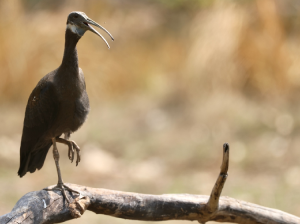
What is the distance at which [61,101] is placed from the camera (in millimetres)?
2512

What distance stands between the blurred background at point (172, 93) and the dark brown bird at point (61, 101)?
259 cm

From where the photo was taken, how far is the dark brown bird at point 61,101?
2.43 m


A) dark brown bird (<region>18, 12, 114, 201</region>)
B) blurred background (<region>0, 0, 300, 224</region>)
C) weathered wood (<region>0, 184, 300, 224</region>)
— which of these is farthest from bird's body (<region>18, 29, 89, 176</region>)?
blurred background (<region>0, 0, 300, 224</region>)

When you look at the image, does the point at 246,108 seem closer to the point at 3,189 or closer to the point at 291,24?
the point at 291,24

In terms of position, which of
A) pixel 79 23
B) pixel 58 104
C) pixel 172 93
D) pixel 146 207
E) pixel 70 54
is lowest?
pixel 146 207

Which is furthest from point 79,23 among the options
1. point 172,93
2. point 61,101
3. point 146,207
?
point 172,93

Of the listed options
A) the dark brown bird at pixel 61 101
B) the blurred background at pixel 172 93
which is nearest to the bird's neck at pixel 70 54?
the dark brown bird at pixel 61 101

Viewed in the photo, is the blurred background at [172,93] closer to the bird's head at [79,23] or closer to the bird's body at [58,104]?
the bird's body at [58,104]

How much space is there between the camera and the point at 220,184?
233 cm

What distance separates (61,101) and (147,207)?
771mm

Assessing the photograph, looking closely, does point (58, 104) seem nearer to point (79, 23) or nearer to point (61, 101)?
point (61, 101)

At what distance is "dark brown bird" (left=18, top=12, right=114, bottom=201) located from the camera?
2434mm

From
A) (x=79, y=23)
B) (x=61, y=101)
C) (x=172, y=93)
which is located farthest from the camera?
(x=172, y=93)

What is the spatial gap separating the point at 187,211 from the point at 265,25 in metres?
4.17
